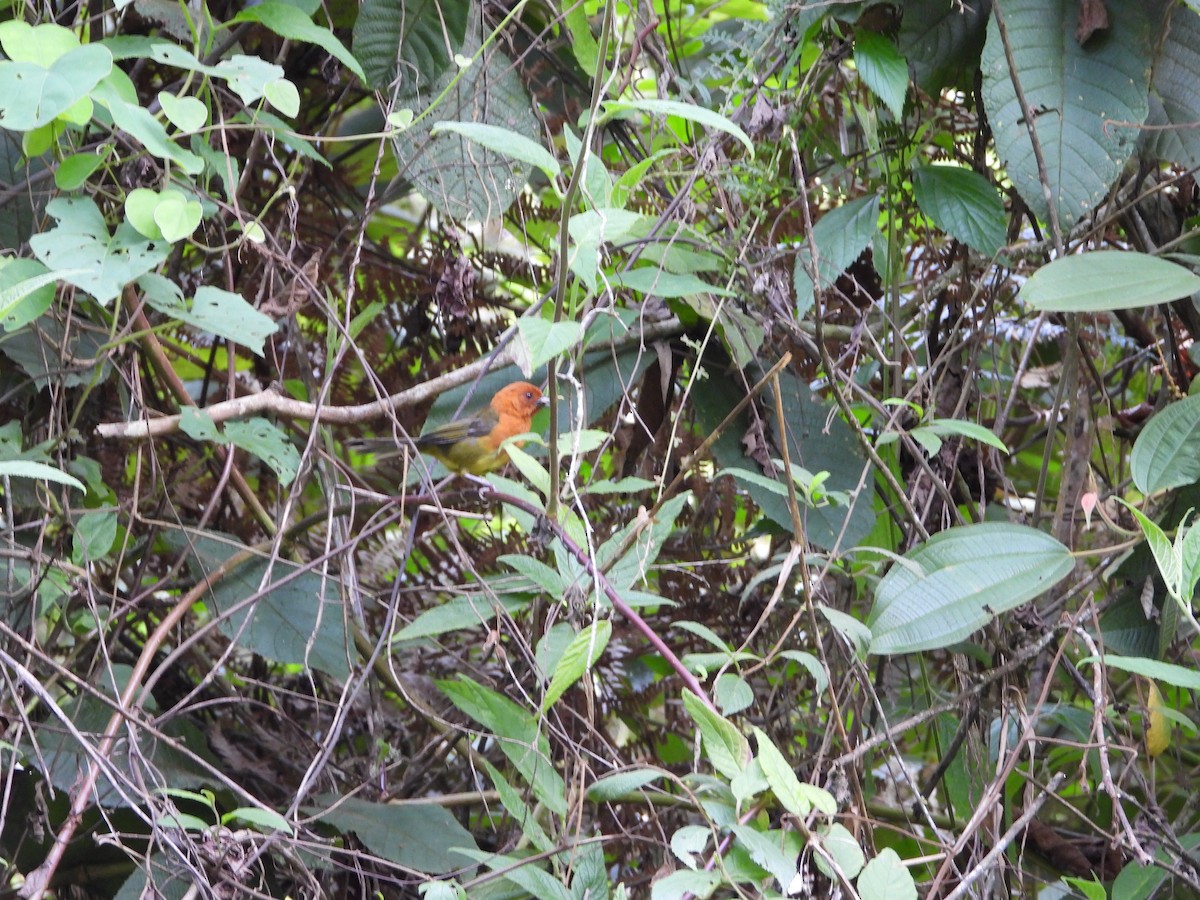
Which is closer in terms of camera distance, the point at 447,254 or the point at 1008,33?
the point at 1008,33

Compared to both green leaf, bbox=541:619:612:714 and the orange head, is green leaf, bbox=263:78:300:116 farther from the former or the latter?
the orange head

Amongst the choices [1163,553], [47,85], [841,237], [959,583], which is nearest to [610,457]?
[841,237]

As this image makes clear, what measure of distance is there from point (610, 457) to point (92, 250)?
1.47m

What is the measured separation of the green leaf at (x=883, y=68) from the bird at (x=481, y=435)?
47.7 inches

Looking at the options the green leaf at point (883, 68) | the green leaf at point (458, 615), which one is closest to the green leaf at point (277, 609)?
the green leaf at point (458, 615)

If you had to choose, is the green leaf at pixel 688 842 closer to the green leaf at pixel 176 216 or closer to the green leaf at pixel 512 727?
the green leaf at pixel 512 727

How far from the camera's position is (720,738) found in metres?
1.58

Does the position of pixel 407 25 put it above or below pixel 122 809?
above

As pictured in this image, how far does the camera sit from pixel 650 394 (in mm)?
2631

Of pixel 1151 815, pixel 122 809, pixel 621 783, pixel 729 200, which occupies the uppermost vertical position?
pixel 729 200

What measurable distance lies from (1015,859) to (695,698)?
1260mm

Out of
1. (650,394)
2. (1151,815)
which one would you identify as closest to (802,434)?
(650,394)

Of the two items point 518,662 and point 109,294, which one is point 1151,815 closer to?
point 518,662

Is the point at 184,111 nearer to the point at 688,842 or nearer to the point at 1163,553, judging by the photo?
the point at 688,842
